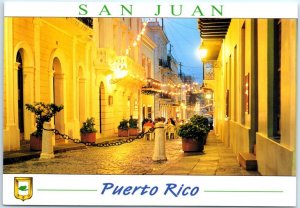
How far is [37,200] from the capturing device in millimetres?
7461

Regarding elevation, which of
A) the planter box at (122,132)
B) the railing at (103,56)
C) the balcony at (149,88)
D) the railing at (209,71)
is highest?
the railing at (103,56)

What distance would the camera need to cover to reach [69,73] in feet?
59.3

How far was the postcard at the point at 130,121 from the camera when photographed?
7234 millimetres

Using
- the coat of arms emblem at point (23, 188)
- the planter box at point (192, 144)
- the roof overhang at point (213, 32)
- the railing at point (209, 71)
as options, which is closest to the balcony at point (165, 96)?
the railing at point (209, 71)

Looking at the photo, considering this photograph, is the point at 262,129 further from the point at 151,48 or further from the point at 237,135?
the point at 151,48

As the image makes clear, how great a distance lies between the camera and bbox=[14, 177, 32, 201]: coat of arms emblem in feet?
24.6

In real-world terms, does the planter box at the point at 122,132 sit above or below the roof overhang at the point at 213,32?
below

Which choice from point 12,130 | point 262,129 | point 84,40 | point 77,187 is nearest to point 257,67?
point 262,129

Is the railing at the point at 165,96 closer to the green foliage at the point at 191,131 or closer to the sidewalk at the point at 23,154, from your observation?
the sidewalk at the point at 23,154

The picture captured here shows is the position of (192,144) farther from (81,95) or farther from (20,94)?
(81,95)

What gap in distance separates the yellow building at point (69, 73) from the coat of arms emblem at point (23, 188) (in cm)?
288

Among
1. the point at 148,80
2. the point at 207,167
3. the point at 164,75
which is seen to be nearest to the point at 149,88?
the point at 148,80

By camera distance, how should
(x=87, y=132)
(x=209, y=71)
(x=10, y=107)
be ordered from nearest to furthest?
(x=10, y=107) < (x=87, y=132) < (x=209, y=71)

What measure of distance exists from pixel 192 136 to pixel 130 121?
10024mm
